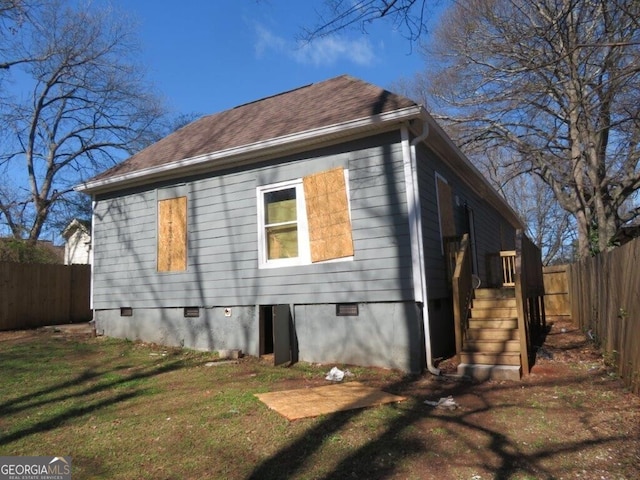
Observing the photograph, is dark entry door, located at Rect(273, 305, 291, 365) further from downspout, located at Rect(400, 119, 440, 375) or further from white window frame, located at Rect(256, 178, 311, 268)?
downspout, located at Rect(400, 119, 440, 375)

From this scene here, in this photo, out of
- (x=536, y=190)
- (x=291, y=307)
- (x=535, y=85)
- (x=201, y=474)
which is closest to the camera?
(x=201, y=474)

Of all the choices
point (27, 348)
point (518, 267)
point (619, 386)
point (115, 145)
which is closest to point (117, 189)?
point (27, 348)

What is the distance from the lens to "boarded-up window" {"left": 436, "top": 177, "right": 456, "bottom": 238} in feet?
28.5

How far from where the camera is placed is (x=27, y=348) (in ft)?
30.0

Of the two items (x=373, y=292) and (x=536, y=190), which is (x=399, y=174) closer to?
(x=373, y=292)

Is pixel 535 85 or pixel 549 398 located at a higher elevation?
pixel 535 85

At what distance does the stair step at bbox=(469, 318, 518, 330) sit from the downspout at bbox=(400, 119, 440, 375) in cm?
84

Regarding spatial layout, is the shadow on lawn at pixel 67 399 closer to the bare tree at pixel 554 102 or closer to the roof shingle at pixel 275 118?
the roof shingle at pixel 275 118

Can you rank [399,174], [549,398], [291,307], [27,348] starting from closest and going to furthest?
[549,398] < [399,174] < [291,307] < [27,348]

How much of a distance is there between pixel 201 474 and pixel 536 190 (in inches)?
1437

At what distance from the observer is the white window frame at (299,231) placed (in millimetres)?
8055

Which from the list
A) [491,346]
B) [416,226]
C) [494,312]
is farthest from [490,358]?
[416,226]

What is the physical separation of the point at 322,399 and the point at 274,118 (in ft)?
19.7

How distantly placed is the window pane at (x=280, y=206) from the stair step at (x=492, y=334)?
3347 mm
